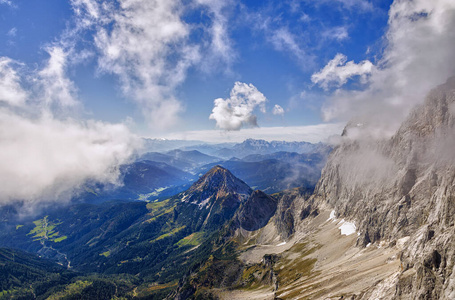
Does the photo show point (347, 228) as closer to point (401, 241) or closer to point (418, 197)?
point (401, 241)

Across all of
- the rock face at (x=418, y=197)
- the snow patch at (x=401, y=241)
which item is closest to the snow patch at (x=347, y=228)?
the rock face at (x=418, y=197)

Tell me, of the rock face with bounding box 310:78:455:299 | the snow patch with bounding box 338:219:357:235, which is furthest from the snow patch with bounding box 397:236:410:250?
the snow patch with bounding box 338:219:357:235

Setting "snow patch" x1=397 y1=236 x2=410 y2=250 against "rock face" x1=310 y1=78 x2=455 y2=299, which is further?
"snow patch" x1=397 y1=236 x2=410 y2=250

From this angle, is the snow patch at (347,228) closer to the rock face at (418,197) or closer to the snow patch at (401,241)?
the rock face at (418,197)

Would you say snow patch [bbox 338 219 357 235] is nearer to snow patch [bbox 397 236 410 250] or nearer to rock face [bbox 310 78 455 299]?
rock face [bbox 310 78 455 299]

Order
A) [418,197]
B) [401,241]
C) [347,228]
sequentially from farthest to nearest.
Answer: [347,228] → [418,197] → [401,241]

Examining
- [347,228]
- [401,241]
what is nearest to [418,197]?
[401,241]
